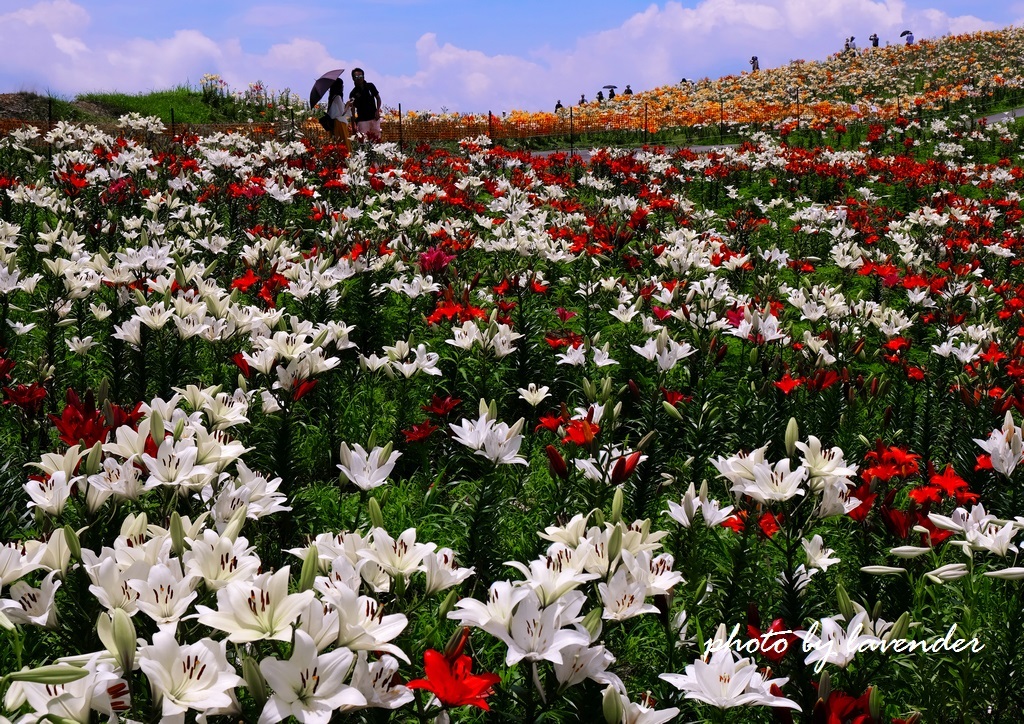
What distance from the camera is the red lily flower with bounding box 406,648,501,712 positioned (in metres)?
1.44

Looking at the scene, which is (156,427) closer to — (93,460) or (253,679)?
(93,460)

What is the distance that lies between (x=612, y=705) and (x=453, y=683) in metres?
0.31

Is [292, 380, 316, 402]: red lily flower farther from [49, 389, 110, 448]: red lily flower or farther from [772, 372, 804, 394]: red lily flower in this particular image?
[772, 372, 804, 394]: red lily flower

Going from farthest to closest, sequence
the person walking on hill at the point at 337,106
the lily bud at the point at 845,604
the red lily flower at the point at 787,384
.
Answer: the person walking on hill at the point at 337,106, the red lily flower at the point at 787,384, the lily bud at the point at 845,604

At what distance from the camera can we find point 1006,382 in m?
4.66

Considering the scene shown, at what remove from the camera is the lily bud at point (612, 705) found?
1477 mm

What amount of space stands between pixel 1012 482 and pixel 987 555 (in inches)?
13.9

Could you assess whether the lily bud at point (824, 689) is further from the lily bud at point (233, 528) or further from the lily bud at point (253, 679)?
the lily bud at point (233, 528)

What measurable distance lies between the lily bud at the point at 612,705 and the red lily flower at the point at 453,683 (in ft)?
0.74

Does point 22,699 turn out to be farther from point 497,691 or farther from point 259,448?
point 259,448

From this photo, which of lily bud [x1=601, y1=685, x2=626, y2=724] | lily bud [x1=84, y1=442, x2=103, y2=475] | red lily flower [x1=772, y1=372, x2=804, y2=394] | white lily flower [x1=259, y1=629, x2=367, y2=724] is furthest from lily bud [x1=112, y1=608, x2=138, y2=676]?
red lily flower [x1=772, y1=372, x2=804, y2=394]

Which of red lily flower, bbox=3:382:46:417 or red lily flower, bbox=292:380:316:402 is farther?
red lily flower, bbox=3:382:46:417

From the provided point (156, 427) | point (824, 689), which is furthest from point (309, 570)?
point (824, 689)

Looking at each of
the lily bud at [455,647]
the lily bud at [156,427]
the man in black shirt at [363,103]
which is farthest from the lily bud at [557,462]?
the man in black shirt at [363,103]
